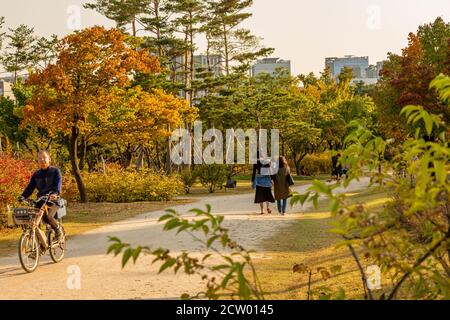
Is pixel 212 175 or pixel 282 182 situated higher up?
pixel 282 182

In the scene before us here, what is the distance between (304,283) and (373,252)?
5152mm

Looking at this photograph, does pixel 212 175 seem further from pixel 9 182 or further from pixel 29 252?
pixel 29 252

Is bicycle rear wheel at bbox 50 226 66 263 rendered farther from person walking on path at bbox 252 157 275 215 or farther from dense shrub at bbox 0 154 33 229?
person walking on path at bbox 252 157 275 215

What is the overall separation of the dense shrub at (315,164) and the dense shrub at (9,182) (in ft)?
119

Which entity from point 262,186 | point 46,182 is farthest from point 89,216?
point 46,182

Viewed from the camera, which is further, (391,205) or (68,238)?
(68,238)

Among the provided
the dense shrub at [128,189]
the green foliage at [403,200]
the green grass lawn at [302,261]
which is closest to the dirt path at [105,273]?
the green grass lawn at [302,261]

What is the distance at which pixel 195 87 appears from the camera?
41.0 meters

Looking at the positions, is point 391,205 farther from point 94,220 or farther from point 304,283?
point 94,220

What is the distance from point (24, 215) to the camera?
9094mm

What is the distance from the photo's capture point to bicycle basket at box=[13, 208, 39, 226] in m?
9.02

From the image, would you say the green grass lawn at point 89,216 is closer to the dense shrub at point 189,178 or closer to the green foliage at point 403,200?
the dense shrub at point 189,178

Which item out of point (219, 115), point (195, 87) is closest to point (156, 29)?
point (195, 87)

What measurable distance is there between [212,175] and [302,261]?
22.0 meters
